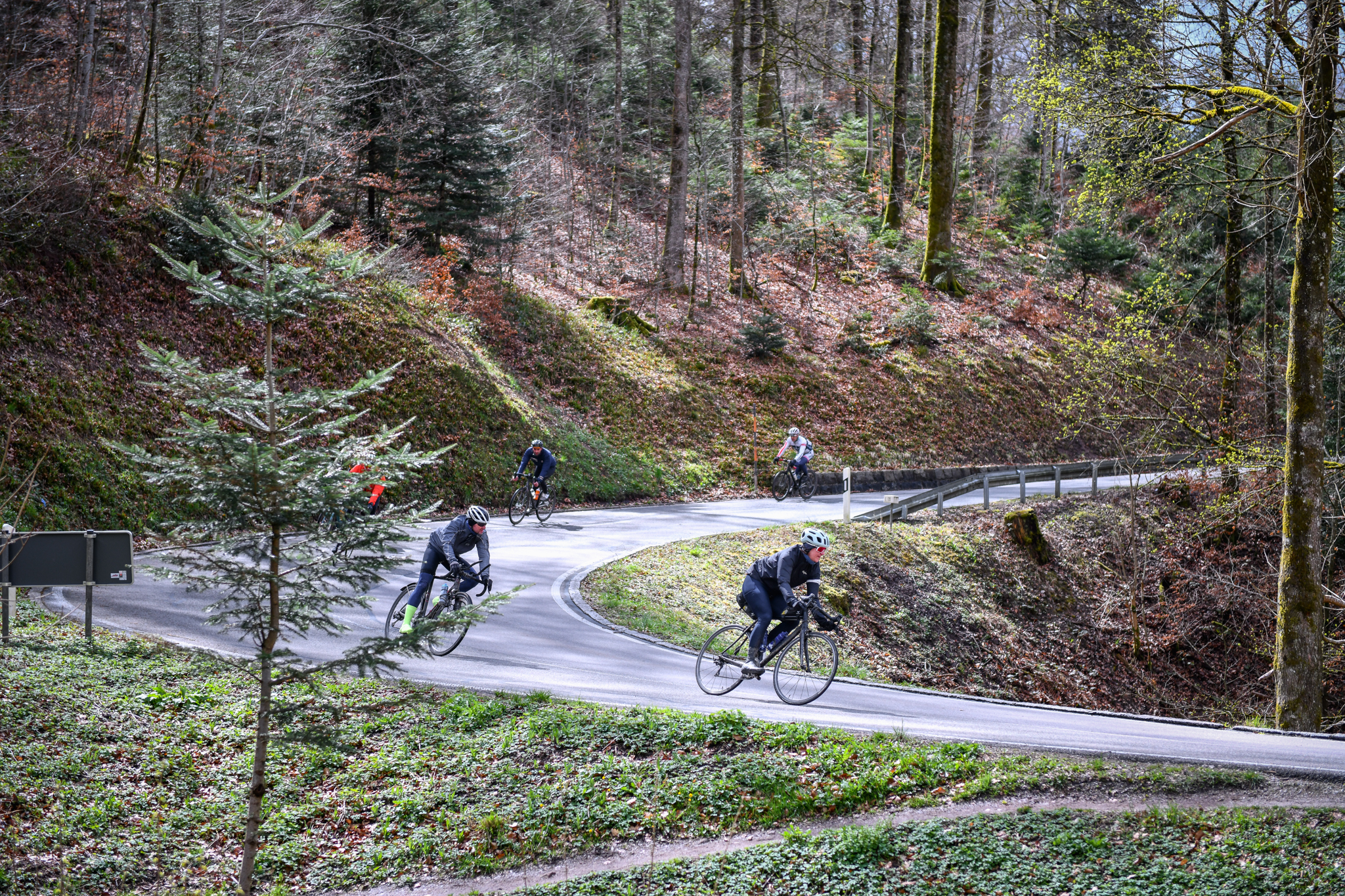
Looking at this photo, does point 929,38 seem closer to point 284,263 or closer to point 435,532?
point 435,532

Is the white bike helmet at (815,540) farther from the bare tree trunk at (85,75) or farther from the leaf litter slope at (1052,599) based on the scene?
the bare tree trunk at (85,75)

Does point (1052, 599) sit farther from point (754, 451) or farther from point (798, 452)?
point (754, 451)

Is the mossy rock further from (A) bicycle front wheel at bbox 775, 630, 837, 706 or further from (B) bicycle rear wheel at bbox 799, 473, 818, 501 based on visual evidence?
(A) bicycle front wheel at bbox 775, 630, 837, 706

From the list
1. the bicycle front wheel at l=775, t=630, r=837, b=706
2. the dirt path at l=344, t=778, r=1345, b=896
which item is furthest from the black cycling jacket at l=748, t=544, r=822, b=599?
the dirt path at l=344, t=778, r=1345, b=896

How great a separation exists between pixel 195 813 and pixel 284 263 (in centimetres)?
494

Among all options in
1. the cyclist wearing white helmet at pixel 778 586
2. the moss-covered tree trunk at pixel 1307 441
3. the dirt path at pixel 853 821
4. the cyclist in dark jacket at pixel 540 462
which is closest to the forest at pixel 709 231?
the moss-covered tree trunk at pixel 1307 441

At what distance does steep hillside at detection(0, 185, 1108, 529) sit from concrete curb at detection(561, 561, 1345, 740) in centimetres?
691

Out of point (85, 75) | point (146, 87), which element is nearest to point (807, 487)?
Answer: point (146, 87)

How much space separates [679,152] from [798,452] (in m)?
13.4

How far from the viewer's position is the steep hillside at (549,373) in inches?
658

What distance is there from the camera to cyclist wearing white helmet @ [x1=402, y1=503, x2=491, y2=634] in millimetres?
11008

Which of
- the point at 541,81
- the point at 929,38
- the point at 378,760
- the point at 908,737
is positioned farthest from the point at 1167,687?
the point at 929,38

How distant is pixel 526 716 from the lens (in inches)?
364

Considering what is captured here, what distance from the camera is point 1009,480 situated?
90.0ft
